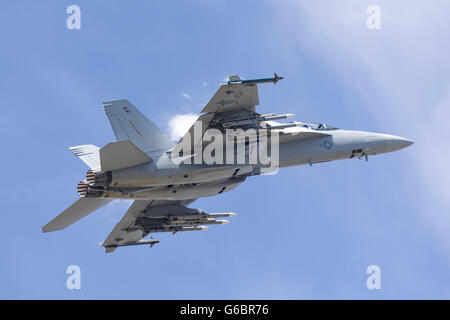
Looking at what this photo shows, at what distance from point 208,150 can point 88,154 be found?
574 centimetres

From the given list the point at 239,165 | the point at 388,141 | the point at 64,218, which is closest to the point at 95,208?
the point at 64,218

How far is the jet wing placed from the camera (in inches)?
1406

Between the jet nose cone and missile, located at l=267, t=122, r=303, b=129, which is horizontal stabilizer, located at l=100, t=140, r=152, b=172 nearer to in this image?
missile, located at l=267, t=122, r=303, b=129

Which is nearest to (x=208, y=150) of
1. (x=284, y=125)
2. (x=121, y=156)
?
(x=284, y=125)

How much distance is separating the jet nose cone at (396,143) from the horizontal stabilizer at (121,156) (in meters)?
11.7

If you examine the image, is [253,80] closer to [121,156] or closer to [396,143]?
[121,156]

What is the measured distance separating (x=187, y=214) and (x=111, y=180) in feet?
25.3

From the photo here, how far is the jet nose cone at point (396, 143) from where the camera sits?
1310 inches

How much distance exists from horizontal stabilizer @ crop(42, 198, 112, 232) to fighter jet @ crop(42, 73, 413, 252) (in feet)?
0.15

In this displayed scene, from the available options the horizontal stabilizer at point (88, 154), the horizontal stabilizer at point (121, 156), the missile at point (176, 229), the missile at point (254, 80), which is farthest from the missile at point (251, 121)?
the missile at point (176, 229)

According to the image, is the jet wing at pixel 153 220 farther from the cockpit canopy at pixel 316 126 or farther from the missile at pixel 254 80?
the missile at pixel 254 80

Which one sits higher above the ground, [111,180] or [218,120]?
[218,120]

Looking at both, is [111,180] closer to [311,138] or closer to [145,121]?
[145,121]

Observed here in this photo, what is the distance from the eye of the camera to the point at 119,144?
27.6 metres
